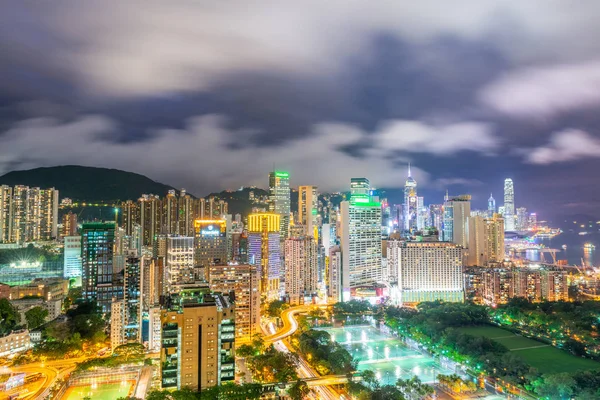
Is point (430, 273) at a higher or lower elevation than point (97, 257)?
lower

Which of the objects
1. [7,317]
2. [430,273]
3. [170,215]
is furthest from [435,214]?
[7,317]

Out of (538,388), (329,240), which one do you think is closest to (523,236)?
(329,240)

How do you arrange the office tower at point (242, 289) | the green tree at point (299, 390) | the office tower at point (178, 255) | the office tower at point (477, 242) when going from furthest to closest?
the office tower at point (477, 242)
the office tower at point (178, 255)
the office tower at point (242, 289)
the green tree at point (299, 390)

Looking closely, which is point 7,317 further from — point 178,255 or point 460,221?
point 460,221

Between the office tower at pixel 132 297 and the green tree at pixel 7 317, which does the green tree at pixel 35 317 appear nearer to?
the green tree at pixel 7 317

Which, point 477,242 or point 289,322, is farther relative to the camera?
point 477,242

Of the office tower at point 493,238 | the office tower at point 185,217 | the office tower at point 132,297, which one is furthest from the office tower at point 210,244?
the office tower at point 493,238

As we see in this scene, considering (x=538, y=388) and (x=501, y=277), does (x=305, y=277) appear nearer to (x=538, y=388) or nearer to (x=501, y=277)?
(x=501, y=277)
